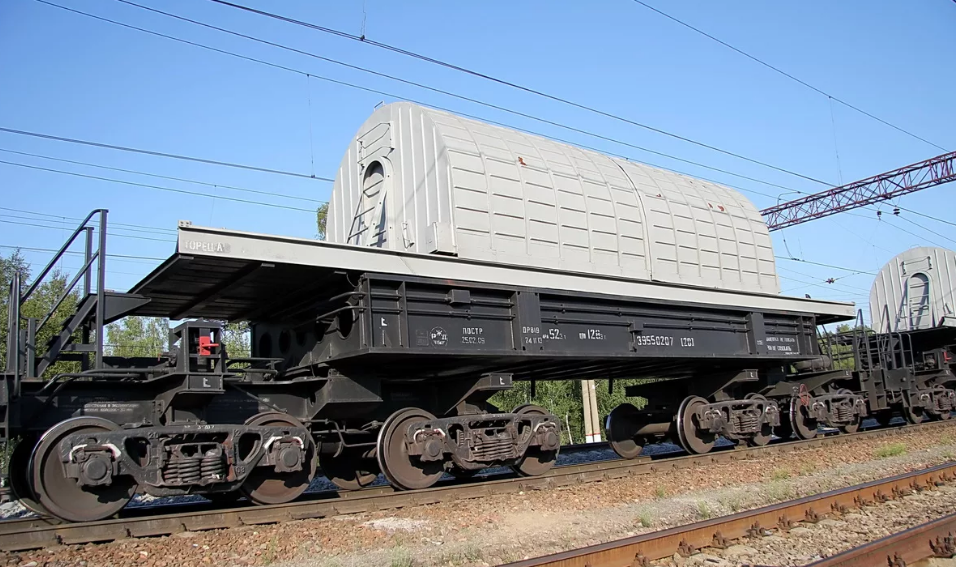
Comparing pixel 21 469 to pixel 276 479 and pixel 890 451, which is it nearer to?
pixel 276 479

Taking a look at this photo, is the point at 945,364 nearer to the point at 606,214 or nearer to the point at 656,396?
the point at 656,396

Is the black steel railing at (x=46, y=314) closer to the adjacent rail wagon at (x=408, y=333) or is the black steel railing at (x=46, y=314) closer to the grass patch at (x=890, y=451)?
the adjacent rail wagon at (x=408, y=333)

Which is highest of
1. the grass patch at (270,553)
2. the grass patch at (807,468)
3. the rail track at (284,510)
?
the rail track at (284,510)

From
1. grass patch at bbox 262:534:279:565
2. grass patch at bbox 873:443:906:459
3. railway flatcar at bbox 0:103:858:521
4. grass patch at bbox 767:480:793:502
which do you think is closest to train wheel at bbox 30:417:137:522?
railway flatcar at bbox 0:103:858:521

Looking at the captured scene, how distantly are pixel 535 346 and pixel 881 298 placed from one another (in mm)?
16531

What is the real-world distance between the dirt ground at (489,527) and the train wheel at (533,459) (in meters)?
0.78

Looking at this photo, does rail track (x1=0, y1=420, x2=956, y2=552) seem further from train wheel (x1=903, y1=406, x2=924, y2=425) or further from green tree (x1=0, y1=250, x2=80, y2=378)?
train wheel (x1=903, y1=406, x2=924, y2=425)

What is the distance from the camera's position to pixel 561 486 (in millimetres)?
10102

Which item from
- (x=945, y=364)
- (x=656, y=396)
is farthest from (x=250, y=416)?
(x=945, y=364)

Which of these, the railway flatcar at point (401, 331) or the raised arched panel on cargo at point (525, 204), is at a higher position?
the raised arched panel on cargo at point (525, 204)

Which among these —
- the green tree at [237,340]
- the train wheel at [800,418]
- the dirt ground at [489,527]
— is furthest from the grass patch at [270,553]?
the green tree at [237,340]

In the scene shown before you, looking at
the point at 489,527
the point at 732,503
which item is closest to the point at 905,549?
the point at 732,503

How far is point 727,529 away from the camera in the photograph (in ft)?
22.6

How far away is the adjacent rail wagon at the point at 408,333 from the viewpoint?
7.70 metres
